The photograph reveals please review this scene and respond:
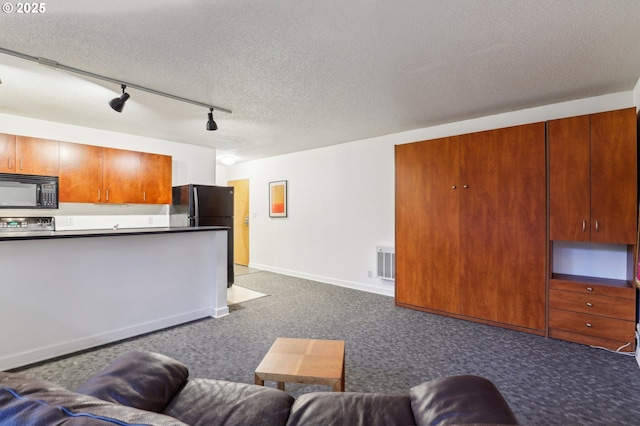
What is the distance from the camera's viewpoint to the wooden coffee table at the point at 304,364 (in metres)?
1.60

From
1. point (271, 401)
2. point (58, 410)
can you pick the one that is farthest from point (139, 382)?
point (58, 410)

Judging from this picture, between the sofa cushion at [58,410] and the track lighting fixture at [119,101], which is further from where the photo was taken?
the track lighting fixture at [119,101]

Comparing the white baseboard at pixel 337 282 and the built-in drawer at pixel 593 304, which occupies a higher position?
the built-in drawer at pixel 593 304

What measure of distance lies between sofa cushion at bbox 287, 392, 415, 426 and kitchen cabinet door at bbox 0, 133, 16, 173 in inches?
173

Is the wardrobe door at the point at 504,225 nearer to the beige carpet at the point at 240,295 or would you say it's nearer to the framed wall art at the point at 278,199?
the beige carpet at the point at 240,295

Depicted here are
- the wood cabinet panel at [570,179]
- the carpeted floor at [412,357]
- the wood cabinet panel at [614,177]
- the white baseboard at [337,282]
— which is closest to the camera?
the carpeted floor at [412,357]

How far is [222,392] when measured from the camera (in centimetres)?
133

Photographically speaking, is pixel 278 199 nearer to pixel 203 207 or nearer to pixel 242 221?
pixel 242 221

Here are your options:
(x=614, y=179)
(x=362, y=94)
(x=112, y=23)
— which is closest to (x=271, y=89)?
(x=362, y=94)

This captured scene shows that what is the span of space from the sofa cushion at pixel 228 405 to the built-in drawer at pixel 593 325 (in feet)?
9.58

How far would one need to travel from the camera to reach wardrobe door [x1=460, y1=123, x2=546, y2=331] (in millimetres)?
3127

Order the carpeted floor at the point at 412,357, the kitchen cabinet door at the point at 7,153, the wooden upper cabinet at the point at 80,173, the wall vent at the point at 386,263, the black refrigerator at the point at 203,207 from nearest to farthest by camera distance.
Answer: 1. the carpeted floor at the point at 412,357
2. the kitchen cabinet door at the point at 7,153
3. the wooden upper cabinet at the point at 80,173
4. the wall vent at the point at 386,263
5. the black refrigerator at the point at 203,207

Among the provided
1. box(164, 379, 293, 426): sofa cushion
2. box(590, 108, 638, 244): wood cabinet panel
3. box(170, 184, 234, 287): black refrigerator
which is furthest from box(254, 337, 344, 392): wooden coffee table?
box(170, 184, 234, 287): black refrigerator

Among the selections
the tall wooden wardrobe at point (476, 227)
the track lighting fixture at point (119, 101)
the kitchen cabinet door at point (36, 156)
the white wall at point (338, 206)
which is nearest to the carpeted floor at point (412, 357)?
the tall wooden wardrobe at point (476, 227)
